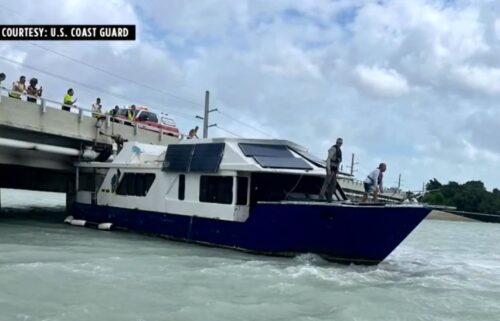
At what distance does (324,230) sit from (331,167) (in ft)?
5.27

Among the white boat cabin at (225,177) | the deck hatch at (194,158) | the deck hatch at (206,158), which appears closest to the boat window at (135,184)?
the white boat cabin at (225,177)

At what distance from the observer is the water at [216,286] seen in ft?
27.7

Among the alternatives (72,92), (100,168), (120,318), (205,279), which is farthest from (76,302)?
(72,92)

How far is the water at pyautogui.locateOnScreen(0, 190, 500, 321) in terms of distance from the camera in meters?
8.44

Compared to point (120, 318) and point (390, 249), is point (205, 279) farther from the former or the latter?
point (390, 249)

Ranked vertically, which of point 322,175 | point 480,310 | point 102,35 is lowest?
point 480,310

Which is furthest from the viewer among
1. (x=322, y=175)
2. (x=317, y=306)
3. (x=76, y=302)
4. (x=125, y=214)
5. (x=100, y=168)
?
(x=100, y=168)

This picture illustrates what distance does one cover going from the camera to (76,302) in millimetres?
8508

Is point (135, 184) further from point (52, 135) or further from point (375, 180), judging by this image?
point (375, 180)

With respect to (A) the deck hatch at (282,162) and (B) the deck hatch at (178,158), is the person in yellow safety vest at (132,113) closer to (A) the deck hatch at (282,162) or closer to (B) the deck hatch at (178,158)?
(B) the deck hatch at (178,158)

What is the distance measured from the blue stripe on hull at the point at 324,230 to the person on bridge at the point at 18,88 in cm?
849

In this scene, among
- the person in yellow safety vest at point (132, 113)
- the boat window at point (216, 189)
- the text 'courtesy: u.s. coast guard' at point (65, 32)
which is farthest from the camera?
the person in yellow safety vest at point (132, 113)

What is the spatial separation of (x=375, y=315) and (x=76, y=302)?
450 centimetres

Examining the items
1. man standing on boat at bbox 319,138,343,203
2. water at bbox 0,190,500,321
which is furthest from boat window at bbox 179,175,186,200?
man standing on boat at bbox 319,138,343,203
